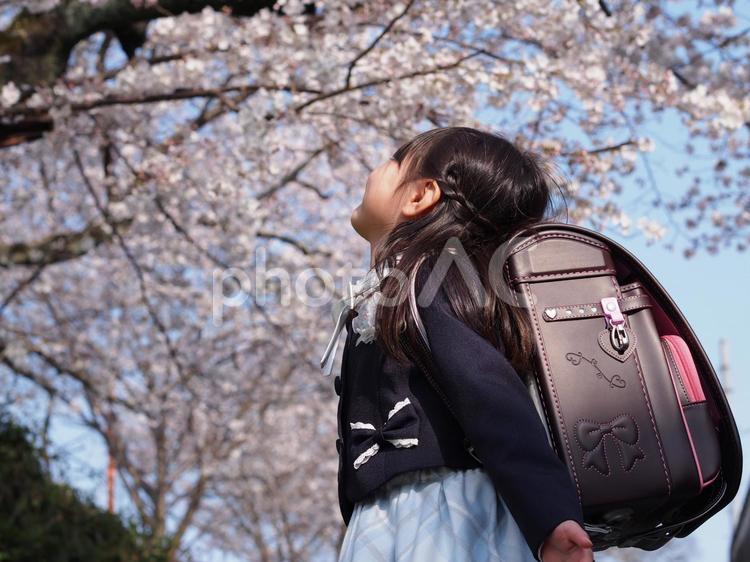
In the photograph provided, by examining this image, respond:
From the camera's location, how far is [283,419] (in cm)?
1180

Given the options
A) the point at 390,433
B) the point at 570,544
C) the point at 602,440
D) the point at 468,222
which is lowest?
the point at 570,544

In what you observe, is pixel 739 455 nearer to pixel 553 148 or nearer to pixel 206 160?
pixel 553 148

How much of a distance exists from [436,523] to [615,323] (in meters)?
0.46

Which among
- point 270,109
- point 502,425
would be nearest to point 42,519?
point 270,109

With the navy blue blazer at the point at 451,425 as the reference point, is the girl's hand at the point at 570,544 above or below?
below

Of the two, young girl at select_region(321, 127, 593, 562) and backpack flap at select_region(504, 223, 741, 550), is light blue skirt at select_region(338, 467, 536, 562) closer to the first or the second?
young girl at select_region(321, 127, 593, 562)

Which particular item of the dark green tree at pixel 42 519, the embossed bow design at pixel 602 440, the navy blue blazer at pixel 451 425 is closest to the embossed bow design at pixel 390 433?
the navy blue blazer at pixel 451 425

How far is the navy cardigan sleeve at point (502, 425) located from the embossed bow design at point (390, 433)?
86 mm

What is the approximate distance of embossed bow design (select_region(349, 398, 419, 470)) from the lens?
1565 millimetres

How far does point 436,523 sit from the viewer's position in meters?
1.49

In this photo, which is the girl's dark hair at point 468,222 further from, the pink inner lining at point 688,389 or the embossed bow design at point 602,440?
the pink inner lining at point 688,389

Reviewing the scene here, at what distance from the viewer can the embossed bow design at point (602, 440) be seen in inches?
58.2

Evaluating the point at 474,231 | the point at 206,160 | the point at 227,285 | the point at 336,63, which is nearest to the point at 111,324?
the point at 227,285

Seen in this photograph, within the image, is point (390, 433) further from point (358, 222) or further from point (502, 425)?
point (358, 222)
